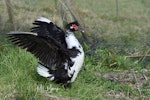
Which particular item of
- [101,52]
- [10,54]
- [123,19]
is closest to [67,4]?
[101,52]

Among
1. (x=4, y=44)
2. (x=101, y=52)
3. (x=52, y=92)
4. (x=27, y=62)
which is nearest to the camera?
(x=52, y=92)

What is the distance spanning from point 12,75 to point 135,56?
306 cm

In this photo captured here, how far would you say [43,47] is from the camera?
6465mm

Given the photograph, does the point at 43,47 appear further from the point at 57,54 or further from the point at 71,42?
the point at 71,42

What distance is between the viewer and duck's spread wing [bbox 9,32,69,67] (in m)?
6.33

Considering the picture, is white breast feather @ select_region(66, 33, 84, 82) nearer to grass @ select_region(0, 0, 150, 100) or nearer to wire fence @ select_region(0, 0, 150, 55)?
grass @ select_region(0, 0, 150, 100)

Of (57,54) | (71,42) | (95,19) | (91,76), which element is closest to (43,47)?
(57,54)

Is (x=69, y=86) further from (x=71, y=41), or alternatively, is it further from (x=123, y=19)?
(x=123, y=19)

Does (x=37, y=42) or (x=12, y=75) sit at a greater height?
(x=37, y=42)

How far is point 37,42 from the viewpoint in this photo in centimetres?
641

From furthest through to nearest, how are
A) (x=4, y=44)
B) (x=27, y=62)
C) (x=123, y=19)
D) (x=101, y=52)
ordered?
1. (x=123, y=19)
2. (x=101, y=52)
3. (x=4, y=44)
4. (x=27, y=62)

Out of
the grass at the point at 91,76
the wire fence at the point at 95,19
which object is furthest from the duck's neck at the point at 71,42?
the wire fence at the point at 95,19

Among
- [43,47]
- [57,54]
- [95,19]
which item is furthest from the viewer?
[95,19]

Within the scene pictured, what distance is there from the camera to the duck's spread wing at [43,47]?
6328 mm
